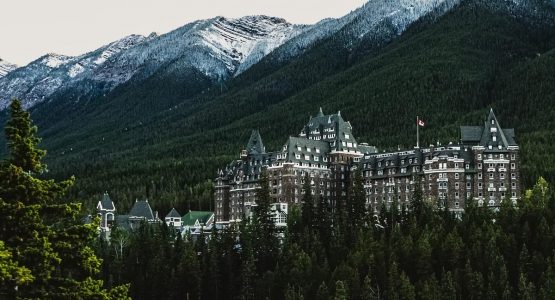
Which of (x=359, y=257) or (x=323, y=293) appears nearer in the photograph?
(x=323, y=293)

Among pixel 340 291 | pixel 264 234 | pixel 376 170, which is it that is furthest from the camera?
pixel 376 170

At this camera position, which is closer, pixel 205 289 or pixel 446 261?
pixel 446 261

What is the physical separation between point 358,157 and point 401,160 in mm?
16728

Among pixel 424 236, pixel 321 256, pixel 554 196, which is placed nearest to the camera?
pixel 424 236

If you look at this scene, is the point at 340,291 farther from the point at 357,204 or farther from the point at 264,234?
the point at 357,204

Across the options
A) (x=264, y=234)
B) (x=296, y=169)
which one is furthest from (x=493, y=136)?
(x=264, y=234)

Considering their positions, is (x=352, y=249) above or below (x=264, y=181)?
below

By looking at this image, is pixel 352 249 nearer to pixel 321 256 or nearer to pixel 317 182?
pixel 321 256

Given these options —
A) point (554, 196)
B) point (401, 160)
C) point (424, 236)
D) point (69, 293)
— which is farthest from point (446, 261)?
point (69, 293)

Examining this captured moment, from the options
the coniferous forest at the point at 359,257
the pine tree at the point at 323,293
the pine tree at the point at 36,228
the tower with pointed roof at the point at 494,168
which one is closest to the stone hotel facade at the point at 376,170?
the tower with pointed roof at the point at 494,168

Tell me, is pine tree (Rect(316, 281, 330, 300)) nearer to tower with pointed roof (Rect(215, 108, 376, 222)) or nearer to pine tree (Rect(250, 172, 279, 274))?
pine tree (Rect(250, 172, 279, 274))

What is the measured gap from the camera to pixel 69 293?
2722cm

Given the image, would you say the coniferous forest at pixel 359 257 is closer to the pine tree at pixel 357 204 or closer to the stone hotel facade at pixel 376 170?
the pine tree at pixel 357 204

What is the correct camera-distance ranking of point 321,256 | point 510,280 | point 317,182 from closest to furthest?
point 510,280, point 321,256, point 317,182
